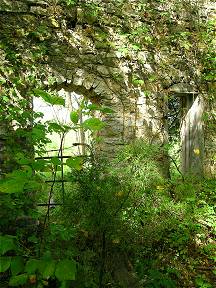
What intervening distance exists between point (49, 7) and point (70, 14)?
371 mm

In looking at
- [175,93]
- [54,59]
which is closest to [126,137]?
[175,93]

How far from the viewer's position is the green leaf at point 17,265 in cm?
132

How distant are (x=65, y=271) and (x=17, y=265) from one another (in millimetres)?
199

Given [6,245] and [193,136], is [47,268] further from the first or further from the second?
[193,136]

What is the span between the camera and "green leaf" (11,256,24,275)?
1315 millimetres

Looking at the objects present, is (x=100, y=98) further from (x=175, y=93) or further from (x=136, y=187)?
(x=136, y=187)

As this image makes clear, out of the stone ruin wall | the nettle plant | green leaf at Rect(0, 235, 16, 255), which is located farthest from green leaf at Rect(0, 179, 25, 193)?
the stone ruin wall

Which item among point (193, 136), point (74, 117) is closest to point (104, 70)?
point (193, 136)

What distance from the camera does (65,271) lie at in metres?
1.31

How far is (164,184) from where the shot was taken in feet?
18.0

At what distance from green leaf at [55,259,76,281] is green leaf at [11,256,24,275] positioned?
0.49 ft

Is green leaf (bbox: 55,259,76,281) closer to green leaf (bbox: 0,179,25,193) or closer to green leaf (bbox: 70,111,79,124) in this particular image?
green leaf (bbox: 0,179,25,193)

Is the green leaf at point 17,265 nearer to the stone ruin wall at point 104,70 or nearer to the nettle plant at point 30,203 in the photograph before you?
the nettle plant at point 30,203

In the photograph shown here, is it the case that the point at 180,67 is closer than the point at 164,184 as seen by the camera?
No
